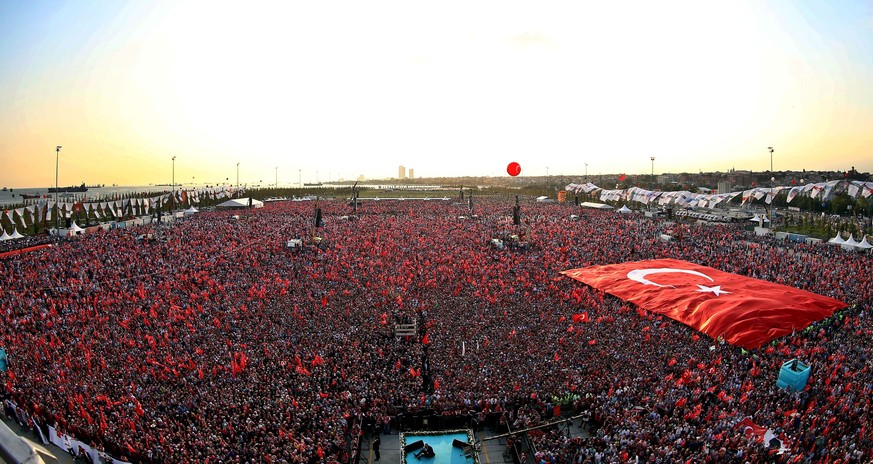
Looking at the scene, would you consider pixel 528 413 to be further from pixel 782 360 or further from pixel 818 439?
pixel 782 360

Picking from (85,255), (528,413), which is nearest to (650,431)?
(528,413)

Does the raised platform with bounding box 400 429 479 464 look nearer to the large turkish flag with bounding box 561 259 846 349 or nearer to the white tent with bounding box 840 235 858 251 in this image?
the large turkish flag with bounding box 561 259 846 349

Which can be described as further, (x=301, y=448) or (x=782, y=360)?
(x=782, y=360)

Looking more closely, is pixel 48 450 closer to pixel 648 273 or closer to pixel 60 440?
pixel 60 440

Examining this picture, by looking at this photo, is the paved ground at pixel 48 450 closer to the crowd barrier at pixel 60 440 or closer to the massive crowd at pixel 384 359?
the crowd barrier at pixel 60 440

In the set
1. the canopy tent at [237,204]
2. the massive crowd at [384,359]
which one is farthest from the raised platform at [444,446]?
the canopy tent at [237,204]

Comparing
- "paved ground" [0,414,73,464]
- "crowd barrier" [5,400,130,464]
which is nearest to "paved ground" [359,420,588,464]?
"crowd barrier" [5,400,130,464]
